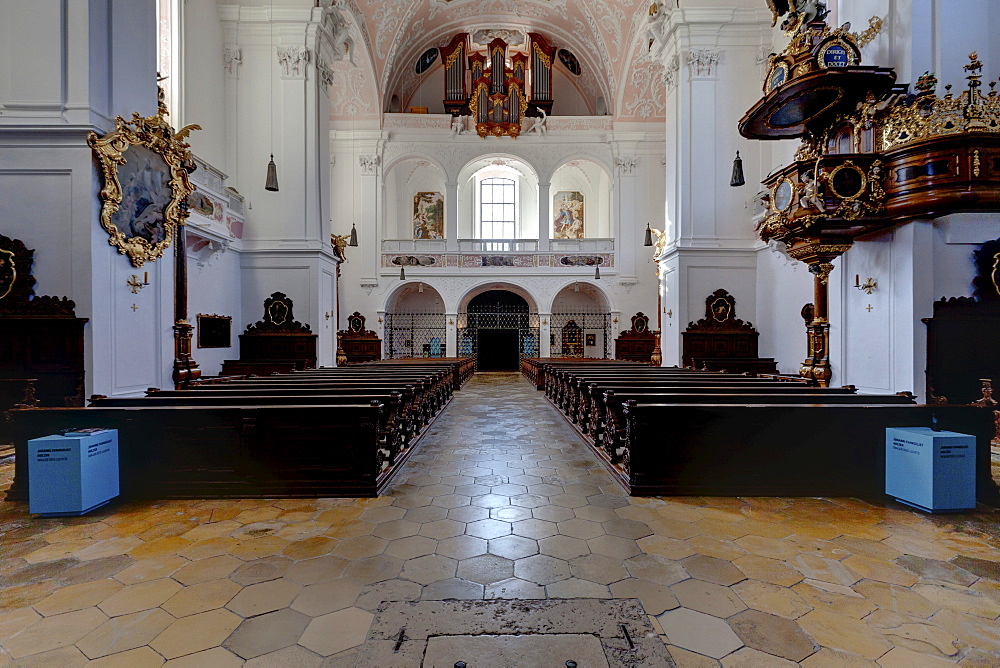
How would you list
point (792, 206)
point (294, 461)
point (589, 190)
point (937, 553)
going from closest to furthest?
point (937, 553), point (294, 461), point (792, 206), point (589, 190)

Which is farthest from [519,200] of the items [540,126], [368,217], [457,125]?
[368,217]

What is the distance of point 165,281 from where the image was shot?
6262 mm

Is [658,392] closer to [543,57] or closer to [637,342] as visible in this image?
[637,342]

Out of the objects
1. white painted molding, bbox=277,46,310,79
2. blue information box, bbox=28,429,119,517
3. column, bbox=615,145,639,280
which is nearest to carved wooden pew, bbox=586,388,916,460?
blue information box, bbox=28,429,119,517

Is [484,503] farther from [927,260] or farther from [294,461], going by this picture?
[927,260]

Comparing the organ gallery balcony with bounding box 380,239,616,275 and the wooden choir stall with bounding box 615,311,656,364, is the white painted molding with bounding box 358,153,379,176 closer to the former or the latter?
the organ gallery balcony with bounding box 380,239,616,275

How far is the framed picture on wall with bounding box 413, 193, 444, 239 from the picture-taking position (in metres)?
21.4

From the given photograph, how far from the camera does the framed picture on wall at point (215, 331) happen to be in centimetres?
926

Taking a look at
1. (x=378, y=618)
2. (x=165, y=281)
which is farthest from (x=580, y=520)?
(x=165, y=281)

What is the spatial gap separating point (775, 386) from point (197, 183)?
381 inches

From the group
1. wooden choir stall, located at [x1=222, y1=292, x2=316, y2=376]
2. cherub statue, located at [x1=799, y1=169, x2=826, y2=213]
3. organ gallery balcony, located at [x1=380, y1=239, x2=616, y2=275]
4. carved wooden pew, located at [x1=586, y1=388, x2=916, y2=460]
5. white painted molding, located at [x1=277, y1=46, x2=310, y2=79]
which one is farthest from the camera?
organ gallery balcony, located at [x1=380, y1=239, x2=616, y2=275]

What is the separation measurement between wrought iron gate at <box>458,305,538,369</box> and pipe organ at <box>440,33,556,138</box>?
276 inches

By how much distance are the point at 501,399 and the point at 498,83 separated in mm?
13007

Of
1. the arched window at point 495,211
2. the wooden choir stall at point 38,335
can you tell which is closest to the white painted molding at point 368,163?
the arched window at point 495,211
